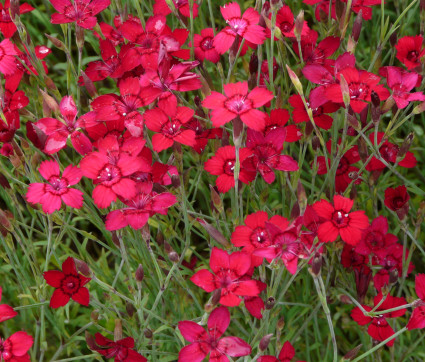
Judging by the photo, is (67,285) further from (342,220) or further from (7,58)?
(342,220)

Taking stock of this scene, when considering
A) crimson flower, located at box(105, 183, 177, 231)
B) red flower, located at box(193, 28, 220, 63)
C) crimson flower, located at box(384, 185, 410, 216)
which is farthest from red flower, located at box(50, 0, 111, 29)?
crimson flower, located at box(384, 185, 410, 216)

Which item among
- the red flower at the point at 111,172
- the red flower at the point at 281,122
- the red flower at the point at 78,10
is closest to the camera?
the red flower at the point at 111,172

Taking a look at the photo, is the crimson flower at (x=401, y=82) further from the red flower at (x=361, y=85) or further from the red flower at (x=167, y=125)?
the red flower at (x=167, y=125)

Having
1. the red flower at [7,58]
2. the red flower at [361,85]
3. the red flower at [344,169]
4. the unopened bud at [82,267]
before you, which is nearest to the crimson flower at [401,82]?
the red flower at [361,85]

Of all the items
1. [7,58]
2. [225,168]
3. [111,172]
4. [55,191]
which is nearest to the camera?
[111,172]

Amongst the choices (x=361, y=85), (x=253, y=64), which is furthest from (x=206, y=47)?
(x=361, y=85)

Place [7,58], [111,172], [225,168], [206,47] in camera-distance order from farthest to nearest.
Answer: [206,47] → [7,58] → [225,168] → [111,172]

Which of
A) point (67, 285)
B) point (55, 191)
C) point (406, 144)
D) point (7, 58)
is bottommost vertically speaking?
point (67, 285)
